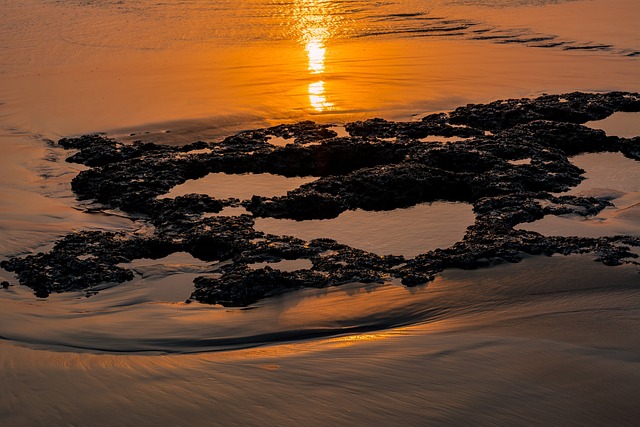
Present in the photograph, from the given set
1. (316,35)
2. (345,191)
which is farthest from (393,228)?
(316,35)

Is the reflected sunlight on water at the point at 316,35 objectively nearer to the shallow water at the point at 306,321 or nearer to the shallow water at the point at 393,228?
the shallow water at the point at 306,321

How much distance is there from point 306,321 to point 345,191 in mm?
1945

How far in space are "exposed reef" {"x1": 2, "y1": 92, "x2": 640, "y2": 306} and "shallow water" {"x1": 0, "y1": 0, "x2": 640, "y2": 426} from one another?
0.16m

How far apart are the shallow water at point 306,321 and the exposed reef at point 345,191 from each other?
158 millimetres

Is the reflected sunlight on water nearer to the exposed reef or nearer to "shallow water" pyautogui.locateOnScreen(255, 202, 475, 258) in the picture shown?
the exposed reef

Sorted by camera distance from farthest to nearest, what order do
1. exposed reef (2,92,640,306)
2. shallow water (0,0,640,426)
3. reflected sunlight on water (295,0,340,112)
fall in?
reflected sunlight on water (295,0,340,112) → exposed reef (2,92,640,306) → shallow water (0,0,640,426)

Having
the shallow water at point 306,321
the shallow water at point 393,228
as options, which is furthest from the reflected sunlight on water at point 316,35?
the shallow water at point 393,228

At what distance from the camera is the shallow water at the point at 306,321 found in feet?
10.2

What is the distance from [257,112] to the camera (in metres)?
8.29

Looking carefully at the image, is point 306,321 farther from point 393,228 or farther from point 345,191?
point 345,191

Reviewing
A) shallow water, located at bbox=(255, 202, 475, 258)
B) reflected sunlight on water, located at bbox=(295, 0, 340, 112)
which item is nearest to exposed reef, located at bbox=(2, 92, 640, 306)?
shallow water, located at bbox=(255, 202, 475, 258)

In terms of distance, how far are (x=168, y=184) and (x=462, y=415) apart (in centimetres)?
380

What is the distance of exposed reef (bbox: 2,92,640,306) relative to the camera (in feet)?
15.3

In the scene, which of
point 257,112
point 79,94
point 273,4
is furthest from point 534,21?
point 79,94
